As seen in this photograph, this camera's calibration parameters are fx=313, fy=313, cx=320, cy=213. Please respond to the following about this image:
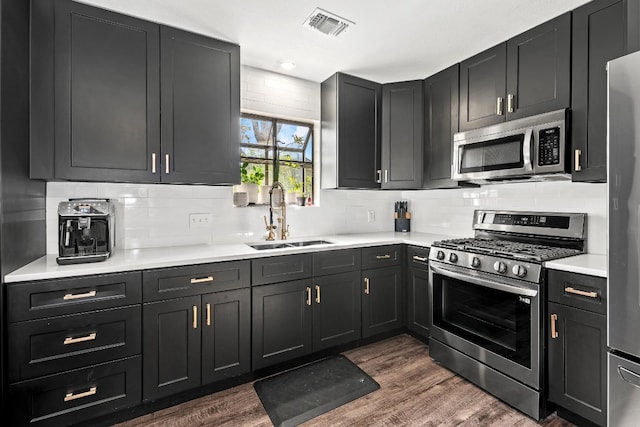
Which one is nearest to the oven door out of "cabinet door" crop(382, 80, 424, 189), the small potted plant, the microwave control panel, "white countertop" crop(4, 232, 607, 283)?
"white countertop" crop(4, 232, 607, 283)

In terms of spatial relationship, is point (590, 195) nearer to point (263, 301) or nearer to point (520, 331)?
point (520, 331)

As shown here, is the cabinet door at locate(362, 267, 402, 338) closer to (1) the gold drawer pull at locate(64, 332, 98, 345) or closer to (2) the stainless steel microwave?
(2) the stainless steel microwave

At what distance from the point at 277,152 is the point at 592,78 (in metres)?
2.41

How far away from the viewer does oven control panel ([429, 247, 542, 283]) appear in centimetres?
188

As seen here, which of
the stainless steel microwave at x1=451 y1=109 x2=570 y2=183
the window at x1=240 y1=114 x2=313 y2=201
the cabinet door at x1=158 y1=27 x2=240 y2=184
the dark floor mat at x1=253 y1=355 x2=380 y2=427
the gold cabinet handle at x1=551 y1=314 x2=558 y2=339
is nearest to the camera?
the gold cabinet handle at x1=551 y1=314 x2=558 y2=339

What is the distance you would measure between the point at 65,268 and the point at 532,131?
300 centimetres

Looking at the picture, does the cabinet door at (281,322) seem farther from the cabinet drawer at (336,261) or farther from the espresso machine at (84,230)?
the espresso machine at (84,230)

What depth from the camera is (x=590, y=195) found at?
7.29ft

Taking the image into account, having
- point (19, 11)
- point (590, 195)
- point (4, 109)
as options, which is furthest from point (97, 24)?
point (590, 195)

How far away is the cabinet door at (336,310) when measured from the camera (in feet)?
8.20

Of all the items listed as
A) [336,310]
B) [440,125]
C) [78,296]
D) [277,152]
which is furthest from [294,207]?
[78,296]

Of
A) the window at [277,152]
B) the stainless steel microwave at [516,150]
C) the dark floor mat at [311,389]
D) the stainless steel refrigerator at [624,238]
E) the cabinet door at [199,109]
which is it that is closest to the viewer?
the stainless steel refrigerator at [624,238]

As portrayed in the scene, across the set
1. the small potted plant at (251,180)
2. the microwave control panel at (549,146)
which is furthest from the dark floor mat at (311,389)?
the microwave control panel at (549,146)

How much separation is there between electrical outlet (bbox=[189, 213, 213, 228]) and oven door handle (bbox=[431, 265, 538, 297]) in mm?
1877
